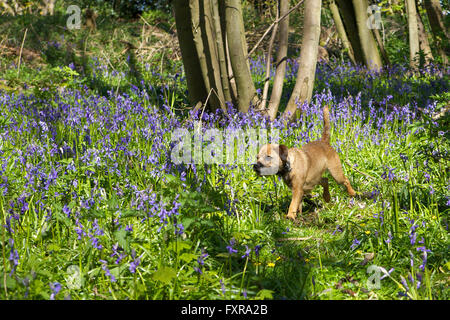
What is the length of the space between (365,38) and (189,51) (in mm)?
4315

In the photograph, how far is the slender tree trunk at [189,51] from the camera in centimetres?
588

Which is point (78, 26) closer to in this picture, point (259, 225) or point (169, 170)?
point (169, 170)

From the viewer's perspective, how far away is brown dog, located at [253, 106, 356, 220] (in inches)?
158

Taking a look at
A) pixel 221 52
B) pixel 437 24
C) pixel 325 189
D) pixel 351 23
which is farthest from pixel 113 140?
pixel 437 24

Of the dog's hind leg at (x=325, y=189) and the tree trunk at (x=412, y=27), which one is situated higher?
the tree trunk at (x=412, y=27)

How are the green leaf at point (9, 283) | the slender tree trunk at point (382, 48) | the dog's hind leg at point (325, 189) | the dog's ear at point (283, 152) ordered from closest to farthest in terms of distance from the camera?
the green leaf at point (9, 283)
the dog's ear at point (283, 152)
the dog's hind leg at point (325, 189)
the slender tree trunk at point (382, 48)

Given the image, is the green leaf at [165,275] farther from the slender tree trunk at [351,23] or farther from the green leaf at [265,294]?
the slender tree trunk at [351,23]

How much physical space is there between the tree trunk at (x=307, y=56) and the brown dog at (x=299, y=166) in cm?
173

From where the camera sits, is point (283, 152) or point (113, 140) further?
point (113, 140)

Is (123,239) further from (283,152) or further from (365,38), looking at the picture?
(365,38)

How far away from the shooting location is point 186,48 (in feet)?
20.1

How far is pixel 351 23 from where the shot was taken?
346 inches

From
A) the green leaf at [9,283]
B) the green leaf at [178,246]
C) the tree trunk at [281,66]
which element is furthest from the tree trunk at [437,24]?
the green leaf at [9,283]

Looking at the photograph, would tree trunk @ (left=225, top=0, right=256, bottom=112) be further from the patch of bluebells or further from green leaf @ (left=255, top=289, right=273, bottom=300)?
green leaf @ (left=255, top=289, right=273, bottom=300)
